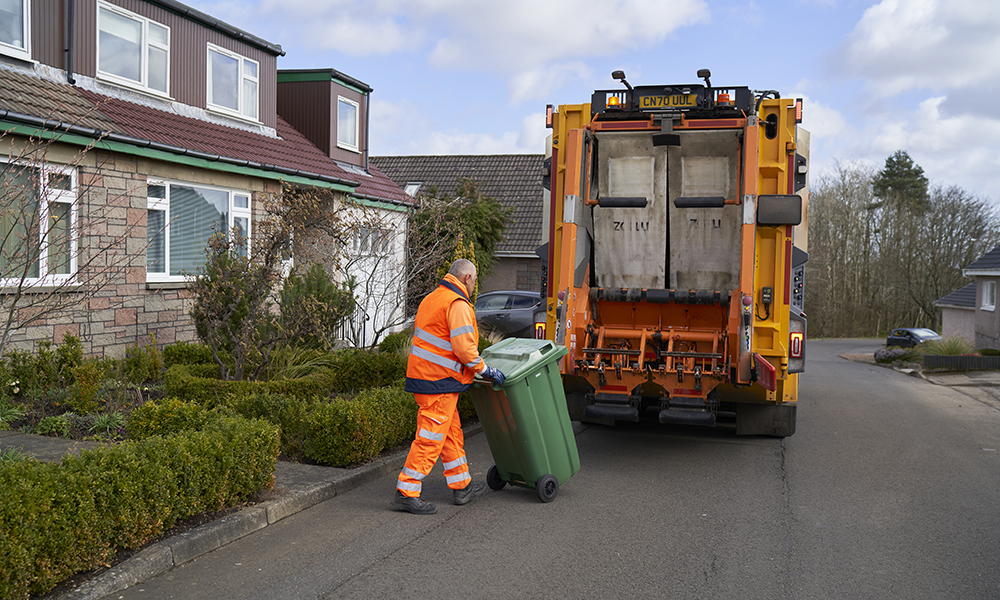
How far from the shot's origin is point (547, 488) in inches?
219

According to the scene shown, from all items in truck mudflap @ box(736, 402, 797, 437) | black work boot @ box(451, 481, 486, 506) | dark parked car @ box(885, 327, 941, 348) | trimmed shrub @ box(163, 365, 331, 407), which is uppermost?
trimmed shrub @ box(163, 365, 331, 407)

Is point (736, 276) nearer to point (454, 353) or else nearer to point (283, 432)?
point (454, 353)

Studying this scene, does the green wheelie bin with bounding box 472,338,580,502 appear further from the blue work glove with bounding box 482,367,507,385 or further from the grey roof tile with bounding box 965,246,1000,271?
the grey roof tile with bounding box 965,246,1000,271

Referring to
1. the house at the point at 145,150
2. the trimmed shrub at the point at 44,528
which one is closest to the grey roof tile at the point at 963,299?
the house at the point at 145,150

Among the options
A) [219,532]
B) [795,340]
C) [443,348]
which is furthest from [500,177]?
[219,532]

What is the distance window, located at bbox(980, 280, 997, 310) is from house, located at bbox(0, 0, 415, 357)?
75.7 feet

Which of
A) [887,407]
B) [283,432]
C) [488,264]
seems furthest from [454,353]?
[488,264]

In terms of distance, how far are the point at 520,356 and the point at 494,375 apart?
0.37 meters

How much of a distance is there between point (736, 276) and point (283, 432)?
4.39 metres

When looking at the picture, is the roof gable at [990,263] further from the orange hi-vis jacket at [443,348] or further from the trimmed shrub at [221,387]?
the orange hi-vis jacket at [443,348]

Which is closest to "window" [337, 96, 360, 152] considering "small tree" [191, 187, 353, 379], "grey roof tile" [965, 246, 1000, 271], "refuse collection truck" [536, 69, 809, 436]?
"small tree" [191, 187, 353, 379]

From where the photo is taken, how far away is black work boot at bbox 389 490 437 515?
5.25m

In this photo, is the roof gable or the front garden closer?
the front garden

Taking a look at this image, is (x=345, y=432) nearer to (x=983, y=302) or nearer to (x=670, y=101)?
(x=670, y=101)
